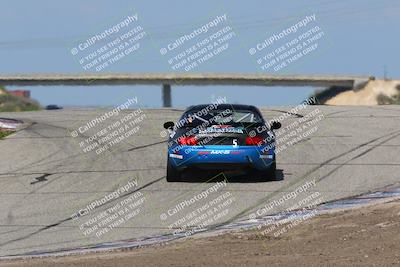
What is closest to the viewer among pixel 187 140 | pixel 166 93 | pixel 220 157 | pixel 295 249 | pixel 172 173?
pixel 295 249

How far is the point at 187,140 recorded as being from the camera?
53.2ft

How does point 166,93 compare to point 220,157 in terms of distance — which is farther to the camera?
point 166,93

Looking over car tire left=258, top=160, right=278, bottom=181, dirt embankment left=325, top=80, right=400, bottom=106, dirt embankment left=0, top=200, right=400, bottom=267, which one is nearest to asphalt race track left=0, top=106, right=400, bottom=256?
car tire left=258, top=160, right=278, bottom=181

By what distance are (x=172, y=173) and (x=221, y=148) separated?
99 cm

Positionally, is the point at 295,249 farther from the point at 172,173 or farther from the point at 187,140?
the point at 172,173

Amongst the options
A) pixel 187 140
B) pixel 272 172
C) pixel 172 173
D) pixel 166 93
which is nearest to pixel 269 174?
pixel 272 172

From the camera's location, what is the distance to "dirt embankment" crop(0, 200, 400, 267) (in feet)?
30.4

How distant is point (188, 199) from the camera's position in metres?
14.7

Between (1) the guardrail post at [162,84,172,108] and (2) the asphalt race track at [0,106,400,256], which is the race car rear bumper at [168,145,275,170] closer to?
(2) the asphalt race track at [0,106,400,256]

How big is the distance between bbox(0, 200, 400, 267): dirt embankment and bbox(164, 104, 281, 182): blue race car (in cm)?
391

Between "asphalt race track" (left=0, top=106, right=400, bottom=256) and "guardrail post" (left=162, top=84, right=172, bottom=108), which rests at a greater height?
"asphalt race track" (left=0, top=106, right=400, bottom=256)

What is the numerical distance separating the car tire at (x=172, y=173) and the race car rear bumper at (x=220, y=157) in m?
0.17

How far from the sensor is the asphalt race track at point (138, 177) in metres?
13.0

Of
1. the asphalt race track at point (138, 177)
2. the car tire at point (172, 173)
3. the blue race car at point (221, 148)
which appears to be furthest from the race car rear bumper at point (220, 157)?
the asphalt race track at point (138, 177)
